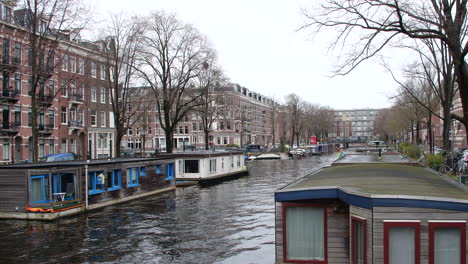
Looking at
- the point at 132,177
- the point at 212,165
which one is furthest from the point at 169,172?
the point at 212,165

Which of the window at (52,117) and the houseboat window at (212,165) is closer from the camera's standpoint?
the houseboat window at (212,165)

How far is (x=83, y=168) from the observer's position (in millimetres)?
24531

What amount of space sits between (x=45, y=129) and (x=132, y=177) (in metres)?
24.1

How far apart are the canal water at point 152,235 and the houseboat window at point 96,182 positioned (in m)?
1.27

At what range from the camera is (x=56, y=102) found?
52.5m

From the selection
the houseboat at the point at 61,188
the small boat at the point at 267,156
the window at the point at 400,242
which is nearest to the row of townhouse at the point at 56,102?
the houseboat at the point at 61,188

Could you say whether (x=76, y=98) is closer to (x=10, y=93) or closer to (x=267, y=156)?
(x=10, y=93)

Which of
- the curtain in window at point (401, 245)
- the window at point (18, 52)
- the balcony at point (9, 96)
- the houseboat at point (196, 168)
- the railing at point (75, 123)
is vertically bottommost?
the houseboat at point (196, 168)

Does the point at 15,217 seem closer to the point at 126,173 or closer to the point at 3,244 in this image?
the point at 3,244

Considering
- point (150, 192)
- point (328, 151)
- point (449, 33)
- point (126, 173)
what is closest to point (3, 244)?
point (126, 173)

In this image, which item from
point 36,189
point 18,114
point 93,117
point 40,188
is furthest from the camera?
point 93,117

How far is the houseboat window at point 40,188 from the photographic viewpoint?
71.8ft

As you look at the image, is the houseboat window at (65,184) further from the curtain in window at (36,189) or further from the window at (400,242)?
the window at (400,242)

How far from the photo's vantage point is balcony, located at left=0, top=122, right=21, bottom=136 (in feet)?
141
